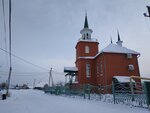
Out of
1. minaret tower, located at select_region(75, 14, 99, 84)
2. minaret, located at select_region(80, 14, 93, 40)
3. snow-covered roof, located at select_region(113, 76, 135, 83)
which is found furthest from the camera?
minaret, located at select_region(80, 14, 93, 40)

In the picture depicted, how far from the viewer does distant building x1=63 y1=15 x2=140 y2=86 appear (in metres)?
24.1

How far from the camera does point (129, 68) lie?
24453 mm

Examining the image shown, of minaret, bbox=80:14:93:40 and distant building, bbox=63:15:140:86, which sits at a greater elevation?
minaret, bbox=80:14:93:40

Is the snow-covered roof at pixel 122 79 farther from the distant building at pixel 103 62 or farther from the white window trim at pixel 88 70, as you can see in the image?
the white window trim at pixel 88 70

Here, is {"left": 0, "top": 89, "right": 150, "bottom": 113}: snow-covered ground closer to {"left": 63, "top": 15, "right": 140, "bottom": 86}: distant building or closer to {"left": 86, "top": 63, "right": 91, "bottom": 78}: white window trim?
{"left": 63, "top": 15, "right": 140, "bottom": 86}: distant building

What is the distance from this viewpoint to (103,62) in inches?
958

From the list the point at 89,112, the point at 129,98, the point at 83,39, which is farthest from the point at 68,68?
→ the point at 89,112

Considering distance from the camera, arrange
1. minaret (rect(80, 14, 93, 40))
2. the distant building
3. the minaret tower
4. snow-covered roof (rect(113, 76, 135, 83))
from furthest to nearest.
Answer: minaret (rect(80, 14, 93, 40)) → the minaret tower → the distant building → snow-covered roof (rect(113, 76, 135, 83))

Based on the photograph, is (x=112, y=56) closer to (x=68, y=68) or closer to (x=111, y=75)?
(x=111, y=75)

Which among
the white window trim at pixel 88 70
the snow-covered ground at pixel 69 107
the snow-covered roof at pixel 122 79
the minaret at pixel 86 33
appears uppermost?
the minaret at pixel 86 33

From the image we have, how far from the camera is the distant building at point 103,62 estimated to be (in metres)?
24.1

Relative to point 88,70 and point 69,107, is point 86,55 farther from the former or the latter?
point 69,107

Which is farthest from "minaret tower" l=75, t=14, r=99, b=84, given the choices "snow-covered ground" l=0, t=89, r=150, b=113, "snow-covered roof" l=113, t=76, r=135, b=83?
"snow-covered ground" l=0, t=89, r=150, b=113

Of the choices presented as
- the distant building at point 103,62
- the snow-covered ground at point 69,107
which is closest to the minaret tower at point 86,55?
the distant building at point 103,62
